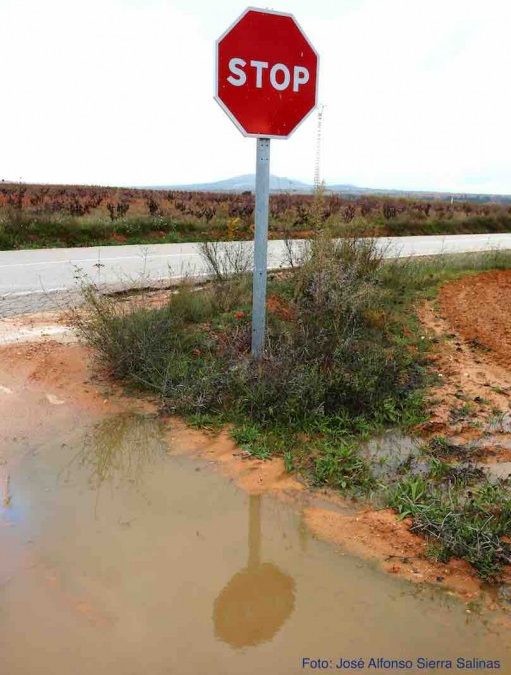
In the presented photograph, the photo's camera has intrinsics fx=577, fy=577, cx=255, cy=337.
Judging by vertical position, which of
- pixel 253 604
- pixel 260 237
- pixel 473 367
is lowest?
pixel 253 604

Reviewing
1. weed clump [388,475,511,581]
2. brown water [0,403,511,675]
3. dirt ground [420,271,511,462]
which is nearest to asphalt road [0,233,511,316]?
dirt ground [420,271,511,462]

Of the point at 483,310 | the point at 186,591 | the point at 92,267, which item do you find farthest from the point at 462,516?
the point at 92,267

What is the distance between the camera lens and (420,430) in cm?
417

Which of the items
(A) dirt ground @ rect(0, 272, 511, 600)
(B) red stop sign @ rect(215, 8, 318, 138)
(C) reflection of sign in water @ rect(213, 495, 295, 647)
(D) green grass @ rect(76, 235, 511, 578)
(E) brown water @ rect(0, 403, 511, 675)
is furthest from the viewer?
(B) red stop sign @ rect(215, 8, 318, 138)

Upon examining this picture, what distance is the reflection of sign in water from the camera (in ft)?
7.55

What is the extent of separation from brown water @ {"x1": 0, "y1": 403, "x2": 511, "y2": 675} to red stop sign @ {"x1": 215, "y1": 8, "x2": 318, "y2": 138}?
2.47m

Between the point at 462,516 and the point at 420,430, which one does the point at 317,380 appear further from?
the point at 462,516

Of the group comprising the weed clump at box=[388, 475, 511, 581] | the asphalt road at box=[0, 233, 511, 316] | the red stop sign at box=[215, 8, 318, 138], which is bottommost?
the weed clump at box=[388, 475, 511, 581]

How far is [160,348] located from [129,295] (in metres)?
2.90

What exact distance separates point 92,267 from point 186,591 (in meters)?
8.00

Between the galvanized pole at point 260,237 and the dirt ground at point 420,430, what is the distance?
934 millimetres

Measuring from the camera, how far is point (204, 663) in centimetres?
215

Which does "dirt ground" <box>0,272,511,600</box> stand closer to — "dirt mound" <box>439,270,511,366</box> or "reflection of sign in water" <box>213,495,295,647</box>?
"dirt mound" <box>439,270,511,366</box>

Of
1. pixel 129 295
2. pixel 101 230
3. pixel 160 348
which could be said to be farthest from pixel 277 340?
pixel 101 230
